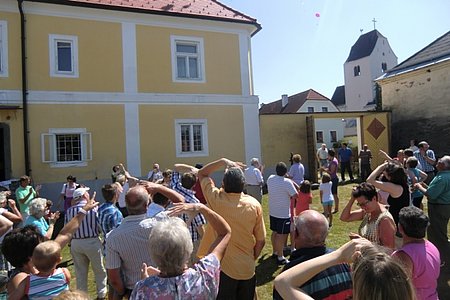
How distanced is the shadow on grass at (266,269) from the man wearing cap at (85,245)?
7.68 feet

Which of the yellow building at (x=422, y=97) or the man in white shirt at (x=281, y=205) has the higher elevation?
the yellow building at (x=422, y=97)

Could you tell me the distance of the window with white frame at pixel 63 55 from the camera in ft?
43.5

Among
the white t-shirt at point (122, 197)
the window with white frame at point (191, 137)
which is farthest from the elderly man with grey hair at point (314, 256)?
the window with white frame at point (191, 137)

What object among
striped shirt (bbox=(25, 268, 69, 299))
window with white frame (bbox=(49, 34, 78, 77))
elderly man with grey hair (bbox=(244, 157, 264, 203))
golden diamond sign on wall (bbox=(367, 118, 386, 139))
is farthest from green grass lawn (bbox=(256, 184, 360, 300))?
golden diamond sign on wall (bbox=(367, 118, 386, 139))

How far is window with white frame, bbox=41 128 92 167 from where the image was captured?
13117 millimetres

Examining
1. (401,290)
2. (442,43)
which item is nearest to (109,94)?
(401,290)

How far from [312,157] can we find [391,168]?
13.0 metres

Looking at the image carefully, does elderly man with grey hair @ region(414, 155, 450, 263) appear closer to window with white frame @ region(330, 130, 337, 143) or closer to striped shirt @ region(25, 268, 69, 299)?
striped shirt @ region(25, 268, 69, 299)

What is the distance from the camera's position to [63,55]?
532 inches

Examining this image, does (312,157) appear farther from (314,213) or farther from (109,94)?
(314,213)

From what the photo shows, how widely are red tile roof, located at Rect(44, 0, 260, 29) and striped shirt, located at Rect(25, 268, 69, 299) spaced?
12988 millimetres

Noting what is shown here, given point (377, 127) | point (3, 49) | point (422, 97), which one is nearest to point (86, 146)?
point (3, 49)

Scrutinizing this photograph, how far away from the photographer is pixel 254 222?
387cm

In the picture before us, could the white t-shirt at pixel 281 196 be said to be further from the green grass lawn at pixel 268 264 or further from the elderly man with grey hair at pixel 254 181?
the elderly man with grey hair at pixel 254 181
